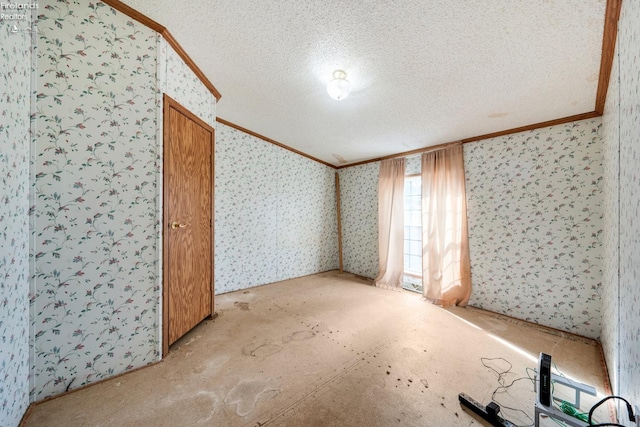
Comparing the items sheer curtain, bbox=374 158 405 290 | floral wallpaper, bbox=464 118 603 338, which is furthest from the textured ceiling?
sheer curtain, bbox=374 158 405 290

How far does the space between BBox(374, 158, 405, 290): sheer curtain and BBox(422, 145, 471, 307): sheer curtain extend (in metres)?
0.45

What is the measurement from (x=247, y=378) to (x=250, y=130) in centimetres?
305

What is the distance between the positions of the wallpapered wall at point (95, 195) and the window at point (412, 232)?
3.37m

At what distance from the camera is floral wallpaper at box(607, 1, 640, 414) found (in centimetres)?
96

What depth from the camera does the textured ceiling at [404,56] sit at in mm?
1351

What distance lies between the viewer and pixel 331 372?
1.62 metres

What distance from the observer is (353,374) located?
160cm

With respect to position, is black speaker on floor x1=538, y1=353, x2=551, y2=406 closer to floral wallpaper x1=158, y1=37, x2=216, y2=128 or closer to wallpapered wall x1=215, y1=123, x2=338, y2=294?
floral wallpaper x1=158, y1=37, x2=216, y2=128

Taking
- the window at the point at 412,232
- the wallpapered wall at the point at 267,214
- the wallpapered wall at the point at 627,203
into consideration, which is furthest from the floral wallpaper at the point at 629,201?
the wallpapered wall at the point at 267,214

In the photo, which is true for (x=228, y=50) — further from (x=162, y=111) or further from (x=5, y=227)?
(x=5, y=227)

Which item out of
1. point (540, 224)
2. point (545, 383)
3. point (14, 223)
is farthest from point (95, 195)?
point (540, 224)

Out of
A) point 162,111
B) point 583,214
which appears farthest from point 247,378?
point 583,214

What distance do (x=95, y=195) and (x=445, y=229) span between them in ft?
11.7

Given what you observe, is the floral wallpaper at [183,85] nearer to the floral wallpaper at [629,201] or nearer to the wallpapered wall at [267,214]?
the wallpapered wall at [267,214]
